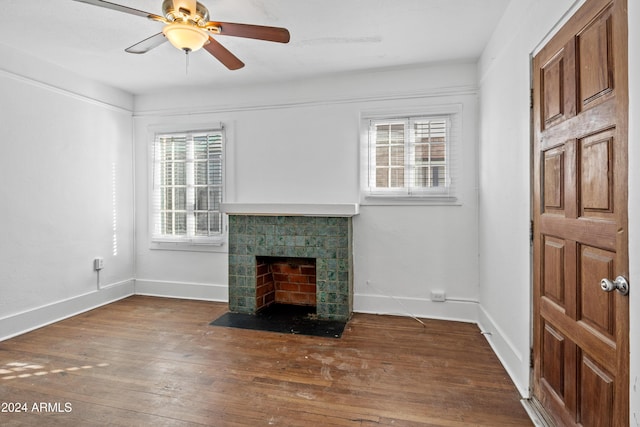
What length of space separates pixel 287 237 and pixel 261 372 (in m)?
1.53

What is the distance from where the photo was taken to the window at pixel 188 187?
4.27 meters

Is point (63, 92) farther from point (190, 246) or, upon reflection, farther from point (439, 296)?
point (439, 296)

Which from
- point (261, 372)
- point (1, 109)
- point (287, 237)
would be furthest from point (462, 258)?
point (1, 109)

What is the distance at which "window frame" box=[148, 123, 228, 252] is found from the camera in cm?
423

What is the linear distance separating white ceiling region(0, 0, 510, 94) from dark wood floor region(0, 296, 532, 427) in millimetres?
2654

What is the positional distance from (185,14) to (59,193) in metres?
2.73

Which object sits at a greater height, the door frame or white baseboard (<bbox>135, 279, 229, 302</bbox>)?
the door frame

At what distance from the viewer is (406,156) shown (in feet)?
12.0

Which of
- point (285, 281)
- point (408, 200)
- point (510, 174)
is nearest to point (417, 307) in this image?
point (408, 200)

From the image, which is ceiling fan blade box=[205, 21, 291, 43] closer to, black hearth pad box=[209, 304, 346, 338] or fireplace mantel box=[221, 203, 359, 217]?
fireplace mantel box=[221, 203, 359, 217]

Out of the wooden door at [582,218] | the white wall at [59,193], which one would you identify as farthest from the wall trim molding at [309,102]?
the wooden door at [582,218]

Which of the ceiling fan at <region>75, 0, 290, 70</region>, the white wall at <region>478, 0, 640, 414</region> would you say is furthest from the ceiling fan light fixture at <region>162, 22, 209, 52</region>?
the white wall at <region>478, 0, 640, 414</region>

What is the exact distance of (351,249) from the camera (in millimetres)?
3705

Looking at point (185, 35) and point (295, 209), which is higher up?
point (185, 35)
